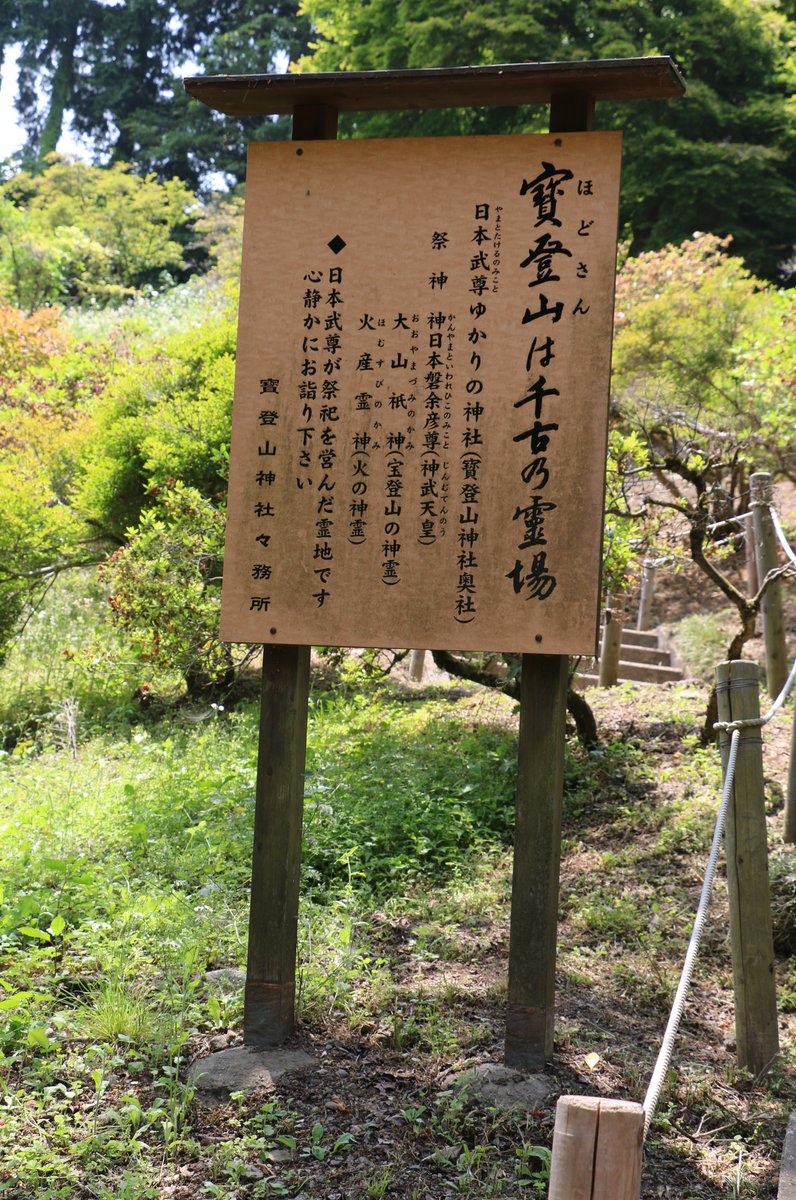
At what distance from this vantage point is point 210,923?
4.29 metres

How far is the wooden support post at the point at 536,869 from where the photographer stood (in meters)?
3.46

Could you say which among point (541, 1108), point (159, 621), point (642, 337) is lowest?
point (541, 1108)

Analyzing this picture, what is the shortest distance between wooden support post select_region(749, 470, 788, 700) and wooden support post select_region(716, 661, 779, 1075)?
170 inches

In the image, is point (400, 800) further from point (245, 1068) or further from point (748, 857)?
point (748, 857)

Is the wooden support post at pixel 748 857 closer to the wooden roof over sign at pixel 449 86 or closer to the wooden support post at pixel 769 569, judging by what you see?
the wooden roof over sign at pixel 449 86

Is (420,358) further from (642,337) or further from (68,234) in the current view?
(68,234)

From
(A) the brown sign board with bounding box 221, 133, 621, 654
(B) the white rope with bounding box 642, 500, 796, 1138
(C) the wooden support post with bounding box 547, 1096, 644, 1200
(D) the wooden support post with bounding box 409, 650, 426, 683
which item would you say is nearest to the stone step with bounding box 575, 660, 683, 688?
(D) the wooden support post with bounding box 409, 650, 426, 683

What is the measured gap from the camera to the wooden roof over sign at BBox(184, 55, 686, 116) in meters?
3.39

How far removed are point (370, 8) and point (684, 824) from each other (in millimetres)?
18557

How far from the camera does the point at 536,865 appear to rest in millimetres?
3494

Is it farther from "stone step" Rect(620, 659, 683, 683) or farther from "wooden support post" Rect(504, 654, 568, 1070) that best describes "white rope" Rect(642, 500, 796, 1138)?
"stone step" Rect(620, 659, 683, 683)

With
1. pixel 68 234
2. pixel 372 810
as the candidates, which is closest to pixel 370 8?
pixel 68 234

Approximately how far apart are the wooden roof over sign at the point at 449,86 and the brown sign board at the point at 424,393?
0.17 metres

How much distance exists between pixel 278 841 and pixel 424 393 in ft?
5.44
